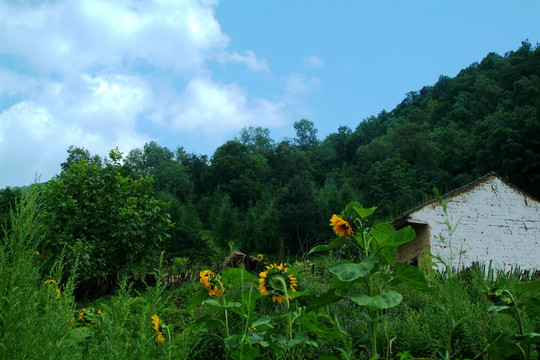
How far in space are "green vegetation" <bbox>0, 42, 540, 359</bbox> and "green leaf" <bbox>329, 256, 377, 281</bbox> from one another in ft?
0.03

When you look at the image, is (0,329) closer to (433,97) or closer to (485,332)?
(485,332)

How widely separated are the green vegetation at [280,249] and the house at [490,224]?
16.6 feet

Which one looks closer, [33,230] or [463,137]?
[33,230]

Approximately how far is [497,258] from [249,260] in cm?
1196

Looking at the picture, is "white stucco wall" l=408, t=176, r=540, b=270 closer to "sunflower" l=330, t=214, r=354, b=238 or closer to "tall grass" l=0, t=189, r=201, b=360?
"sunflower" l=330, t=214, r=354, b=238

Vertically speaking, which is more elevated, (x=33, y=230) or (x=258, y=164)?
(x=258, y=164)

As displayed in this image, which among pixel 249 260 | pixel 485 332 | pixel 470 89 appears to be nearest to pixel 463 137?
pixel 470 89

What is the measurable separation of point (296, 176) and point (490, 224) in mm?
33419

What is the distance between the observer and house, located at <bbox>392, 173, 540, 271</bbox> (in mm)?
17484

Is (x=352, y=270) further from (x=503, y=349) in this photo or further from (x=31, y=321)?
(x=31, y=321)

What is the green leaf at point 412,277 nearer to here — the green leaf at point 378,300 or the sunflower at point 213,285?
the green leaf at point 378,300

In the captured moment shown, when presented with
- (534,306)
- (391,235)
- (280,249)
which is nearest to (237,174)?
(280,249)

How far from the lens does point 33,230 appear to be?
1.61 m

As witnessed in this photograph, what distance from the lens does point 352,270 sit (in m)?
1.95
